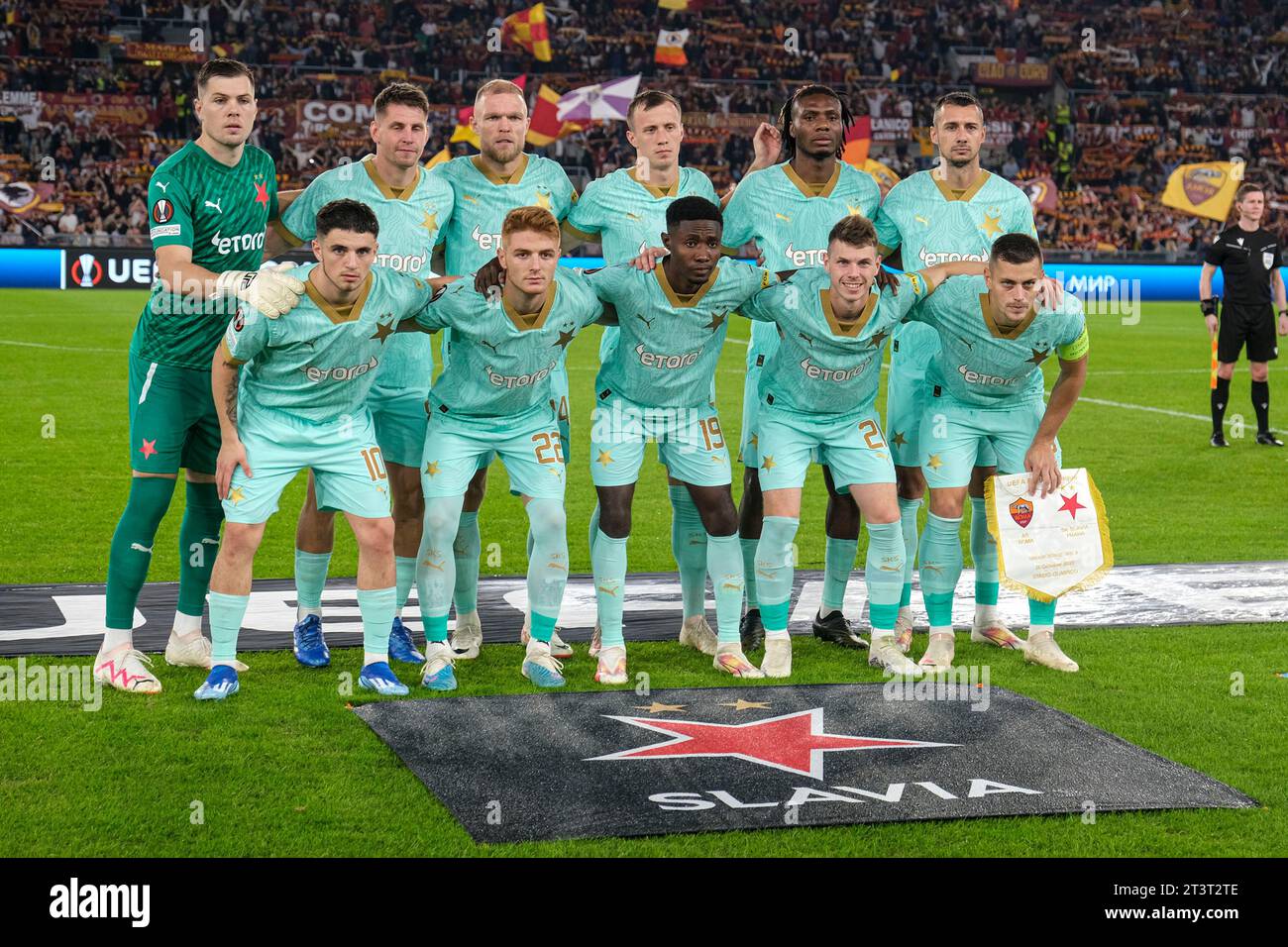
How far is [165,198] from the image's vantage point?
557cm

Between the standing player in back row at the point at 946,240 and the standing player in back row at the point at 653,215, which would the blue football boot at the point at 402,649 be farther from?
the standing player in back row at the point at 946,240

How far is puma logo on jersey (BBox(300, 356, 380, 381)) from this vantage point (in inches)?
216

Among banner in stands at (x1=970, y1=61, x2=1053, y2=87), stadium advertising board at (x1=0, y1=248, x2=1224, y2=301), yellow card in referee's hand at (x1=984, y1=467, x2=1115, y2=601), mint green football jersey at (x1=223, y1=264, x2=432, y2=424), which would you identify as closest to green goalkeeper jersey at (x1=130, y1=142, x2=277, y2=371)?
mint green football jersey at (x1=223, y1=264, x2=432, y2=424)

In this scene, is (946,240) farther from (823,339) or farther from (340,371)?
(340,371)

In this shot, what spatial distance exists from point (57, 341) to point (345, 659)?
13.8 metres

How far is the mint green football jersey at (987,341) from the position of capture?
602 centimetres

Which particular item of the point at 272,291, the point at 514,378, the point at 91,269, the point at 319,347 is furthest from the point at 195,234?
the point at 91,269

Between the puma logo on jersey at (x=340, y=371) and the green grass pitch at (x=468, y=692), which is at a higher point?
the puma logo on jersey at (x=340, y=371)

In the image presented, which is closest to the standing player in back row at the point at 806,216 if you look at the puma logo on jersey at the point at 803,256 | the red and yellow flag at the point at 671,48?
the puma logo on jersey at the point at 803,256

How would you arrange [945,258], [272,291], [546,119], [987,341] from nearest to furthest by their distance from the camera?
[272,291] < [987,341] < [945,258] < [546,119]

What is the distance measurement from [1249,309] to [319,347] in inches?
368

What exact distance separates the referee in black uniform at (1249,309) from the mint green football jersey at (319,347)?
28.8ft

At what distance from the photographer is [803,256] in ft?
21.1
